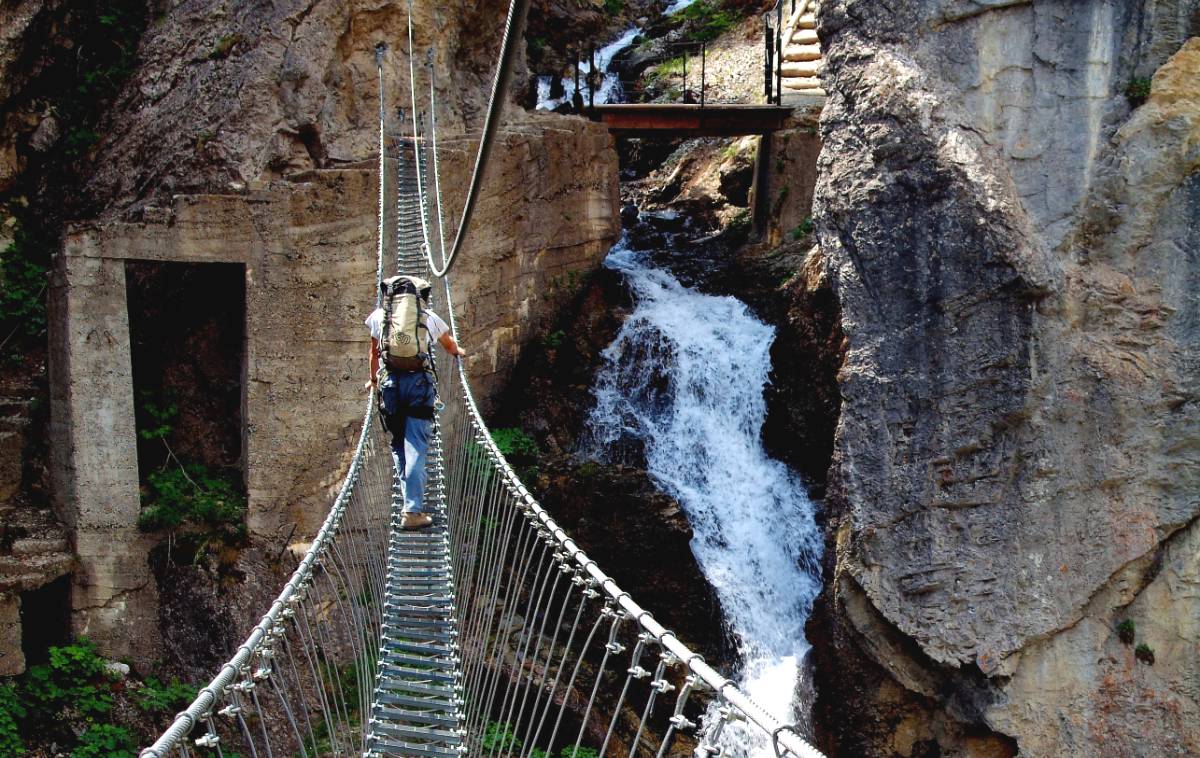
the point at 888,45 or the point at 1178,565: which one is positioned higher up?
the point at 888,45

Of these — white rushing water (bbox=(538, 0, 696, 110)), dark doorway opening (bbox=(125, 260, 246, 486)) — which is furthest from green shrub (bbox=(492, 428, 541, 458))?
white rushing water (bbox=(538, 0, 696, 110))

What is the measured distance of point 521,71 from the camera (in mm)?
11352

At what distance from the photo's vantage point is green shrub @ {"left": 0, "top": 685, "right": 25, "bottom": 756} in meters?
7.56

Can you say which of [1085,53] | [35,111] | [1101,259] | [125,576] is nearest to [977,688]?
[1101,259]

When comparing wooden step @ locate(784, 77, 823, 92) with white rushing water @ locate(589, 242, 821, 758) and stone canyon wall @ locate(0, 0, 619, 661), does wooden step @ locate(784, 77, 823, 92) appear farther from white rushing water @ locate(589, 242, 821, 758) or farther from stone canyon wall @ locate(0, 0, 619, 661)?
stone canyon wall @ locate(0, 0, 619, 661)

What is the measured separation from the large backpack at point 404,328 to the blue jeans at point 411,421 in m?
0.06

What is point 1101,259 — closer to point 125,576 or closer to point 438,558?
point 438,558

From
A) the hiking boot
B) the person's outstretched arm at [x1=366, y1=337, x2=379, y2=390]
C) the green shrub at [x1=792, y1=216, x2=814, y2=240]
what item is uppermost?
the green shrub at [x1=792, y1=216, x2=814, y2=240]

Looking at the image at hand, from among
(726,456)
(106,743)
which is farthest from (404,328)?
(726,456)

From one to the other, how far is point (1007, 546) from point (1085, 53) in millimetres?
2908

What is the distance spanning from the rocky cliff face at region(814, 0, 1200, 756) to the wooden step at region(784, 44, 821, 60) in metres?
7.10

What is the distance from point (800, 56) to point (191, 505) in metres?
9.45

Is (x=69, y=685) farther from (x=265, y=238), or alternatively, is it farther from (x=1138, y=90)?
(x=1138, y=90)

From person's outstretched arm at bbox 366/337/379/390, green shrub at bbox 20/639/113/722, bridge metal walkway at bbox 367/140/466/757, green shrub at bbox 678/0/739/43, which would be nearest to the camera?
bridge metal walkway at bbox 367/140/466/757
